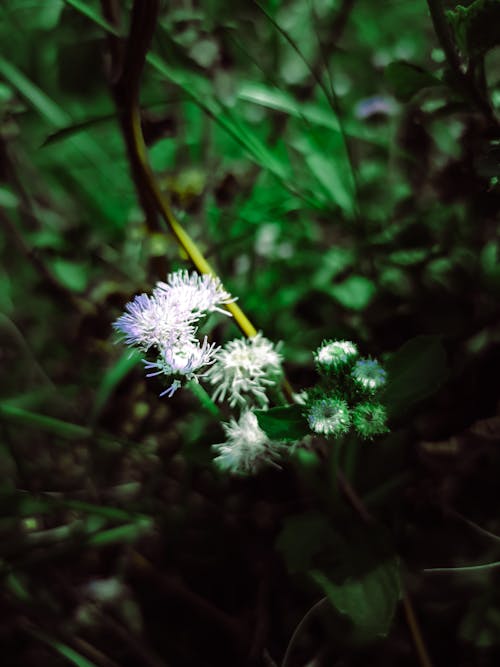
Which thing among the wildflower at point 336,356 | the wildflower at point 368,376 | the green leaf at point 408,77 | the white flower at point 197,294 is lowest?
the wildflower at point 368,376

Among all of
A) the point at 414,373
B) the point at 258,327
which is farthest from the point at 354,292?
the point at 414,373

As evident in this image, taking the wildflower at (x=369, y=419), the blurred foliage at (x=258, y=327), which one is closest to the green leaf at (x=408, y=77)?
the blurred foliage at (x=258, y=327)

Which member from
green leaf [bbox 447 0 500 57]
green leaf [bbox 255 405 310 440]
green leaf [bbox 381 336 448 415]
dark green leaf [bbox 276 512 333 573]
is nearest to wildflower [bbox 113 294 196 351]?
green leaf [bbox 255 405 310 440]

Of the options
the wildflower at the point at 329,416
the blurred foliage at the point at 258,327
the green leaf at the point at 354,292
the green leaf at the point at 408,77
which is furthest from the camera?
the green leaf at the point at 354,292

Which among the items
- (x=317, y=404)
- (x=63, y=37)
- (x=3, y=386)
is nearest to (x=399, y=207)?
(x=317, y=404)

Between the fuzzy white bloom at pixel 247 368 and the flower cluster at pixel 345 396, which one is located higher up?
the fuzzy white bloom at pixel 247 368

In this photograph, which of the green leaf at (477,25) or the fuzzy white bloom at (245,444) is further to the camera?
the fuzzy white bloom at (245,444)

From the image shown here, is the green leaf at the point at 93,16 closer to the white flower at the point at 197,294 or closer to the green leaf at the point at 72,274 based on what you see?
the white flower at the point at 197,294

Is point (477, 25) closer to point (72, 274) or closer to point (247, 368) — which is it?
point (247, 368)

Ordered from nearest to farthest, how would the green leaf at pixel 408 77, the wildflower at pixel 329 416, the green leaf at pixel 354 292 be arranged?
the wildflower at pixel 329 416, the green leaf at pixel 408 77, the green leaf at pixel 354 292
